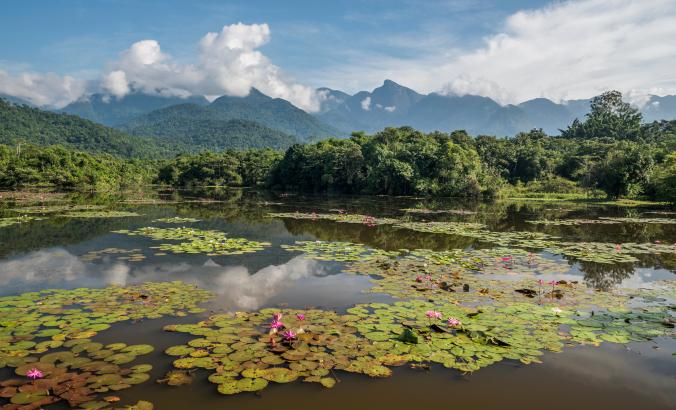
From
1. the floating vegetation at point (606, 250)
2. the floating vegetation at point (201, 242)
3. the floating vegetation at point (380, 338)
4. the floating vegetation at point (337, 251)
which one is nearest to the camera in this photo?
the floating vegetation at point (380, 338)

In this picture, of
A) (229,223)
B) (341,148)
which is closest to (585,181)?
(341,148)

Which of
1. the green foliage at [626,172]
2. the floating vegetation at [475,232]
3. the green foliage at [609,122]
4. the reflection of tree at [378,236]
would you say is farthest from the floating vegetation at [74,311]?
the green foliage at [609,122]

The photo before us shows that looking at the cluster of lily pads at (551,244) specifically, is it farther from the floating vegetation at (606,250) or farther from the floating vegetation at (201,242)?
the floating vegetation at (201,242)

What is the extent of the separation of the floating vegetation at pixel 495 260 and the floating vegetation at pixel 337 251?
115cm

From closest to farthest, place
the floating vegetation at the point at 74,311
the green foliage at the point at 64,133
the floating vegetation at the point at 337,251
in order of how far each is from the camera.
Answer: the floating vegetation at the point at 74,311 < the floating vegetation at the point at 337,251 < the green foliage at the point at 64,133

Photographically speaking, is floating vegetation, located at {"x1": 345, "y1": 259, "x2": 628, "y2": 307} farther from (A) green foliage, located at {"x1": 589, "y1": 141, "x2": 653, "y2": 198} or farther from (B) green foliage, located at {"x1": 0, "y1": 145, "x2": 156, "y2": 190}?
(B) green foliage, located at {"x1": 0, "y1": 145, "x2": 156, "y2": 190}

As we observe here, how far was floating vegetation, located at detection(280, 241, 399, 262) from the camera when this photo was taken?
1295cm

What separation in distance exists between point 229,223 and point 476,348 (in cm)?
1732

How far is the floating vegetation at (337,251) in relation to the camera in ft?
42.5

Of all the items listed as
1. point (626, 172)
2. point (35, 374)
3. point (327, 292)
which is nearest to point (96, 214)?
point (327, 292)

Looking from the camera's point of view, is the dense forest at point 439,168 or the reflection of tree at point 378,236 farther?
the dense forest at point 439,168

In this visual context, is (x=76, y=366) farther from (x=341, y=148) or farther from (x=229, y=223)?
(x=341, y=148)

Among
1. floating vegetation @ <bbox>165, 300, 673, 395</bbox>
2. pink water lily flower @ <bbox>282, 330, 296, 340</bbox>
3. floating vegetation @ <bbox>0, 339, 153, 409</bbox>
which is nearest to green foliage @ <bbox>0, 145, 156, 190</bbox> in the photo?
floating vegetation @ <bbox>0, 339, 153, 409</bbox>

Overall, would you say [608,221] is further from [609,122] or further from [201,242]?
[609,122]
